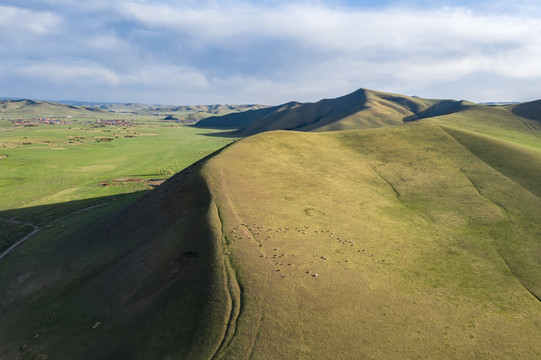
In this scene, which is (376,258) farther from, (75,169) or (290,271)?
(75,169)

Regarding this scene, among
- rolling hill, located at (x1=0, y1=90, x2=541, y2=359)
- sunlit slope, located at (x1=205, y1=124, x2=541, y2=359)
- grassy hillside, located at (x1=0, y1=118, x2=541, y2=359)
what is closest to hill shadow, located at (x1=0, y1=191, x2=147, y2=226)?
rolling hill, located at (x1=0, y1=90, x2=541, y2=359)

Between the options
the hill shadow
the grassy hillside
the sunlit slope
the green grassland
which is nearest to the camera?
the sunlit slope

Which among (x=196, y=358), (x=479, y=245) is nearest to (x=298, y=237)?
(x=196, y=358)

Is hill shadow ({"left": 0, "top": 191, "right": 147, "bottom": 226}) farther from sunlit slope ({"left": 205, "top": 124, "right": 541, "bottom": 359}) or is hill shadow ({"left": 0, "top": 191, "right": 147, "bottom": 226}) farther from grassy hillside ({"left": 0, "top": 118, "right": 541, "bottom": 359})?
sunlit slope ({"left": 205, "top": 124, "right": 541, "bottom": 359})

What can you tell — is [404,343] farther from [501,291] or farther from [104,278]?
[104,278]

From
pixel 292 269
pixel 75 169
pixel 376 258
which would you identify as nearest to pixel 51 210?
pixel 75 169

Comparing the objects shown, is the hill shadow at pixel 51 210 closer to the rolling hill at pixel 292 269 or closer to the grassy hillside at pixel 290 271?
the rolling hill at pixel 292 269
